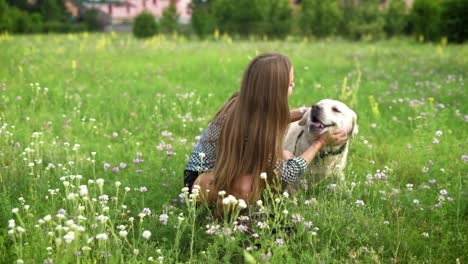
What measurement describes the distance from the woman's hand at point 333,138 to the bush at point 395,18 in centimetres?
2131

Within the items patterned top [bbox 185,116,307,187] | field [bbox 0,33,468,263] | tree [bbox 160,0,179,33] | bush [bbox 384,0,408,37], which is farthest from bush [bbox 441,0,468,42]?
patterned top [bbox 185,116,307,187]

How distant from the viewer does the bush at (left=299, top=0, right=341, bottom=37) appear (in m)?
24.0

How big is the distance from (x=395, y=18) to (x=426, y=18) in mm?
3118

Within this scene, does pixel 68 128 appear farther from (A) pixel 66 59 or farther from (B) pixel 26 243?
(A) pixel 66 59

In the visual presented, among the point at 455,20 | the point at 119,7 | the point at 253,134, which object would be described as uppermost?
the point at 119,7

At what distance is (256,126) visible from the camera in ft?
12.6

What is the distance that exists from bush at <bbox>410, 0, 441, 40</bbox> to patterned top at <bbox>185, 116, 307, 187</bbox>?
1767cm

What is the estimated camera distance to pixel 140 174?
5.00 m

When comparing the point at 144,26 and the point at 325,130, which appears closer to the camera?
the point at 325,130

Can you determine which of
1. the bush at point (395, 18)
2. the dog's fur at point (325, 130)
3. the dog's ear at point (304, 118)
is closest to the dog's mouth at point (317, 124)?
the dog's fur at point (325, 130)

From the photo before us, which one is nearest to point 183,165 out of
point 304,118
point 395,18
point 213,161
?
point 213,161

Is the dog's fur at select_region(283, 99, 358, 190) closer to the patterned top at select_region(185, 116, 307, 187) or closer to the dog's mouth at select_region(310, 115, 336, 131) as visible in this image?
the dog's mouth at select_region(310, 115, 336, 131)

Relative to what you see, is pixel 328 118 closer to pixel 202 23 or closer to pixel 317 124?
pixel 317 124

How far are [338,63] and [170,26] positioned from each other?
617 inches
